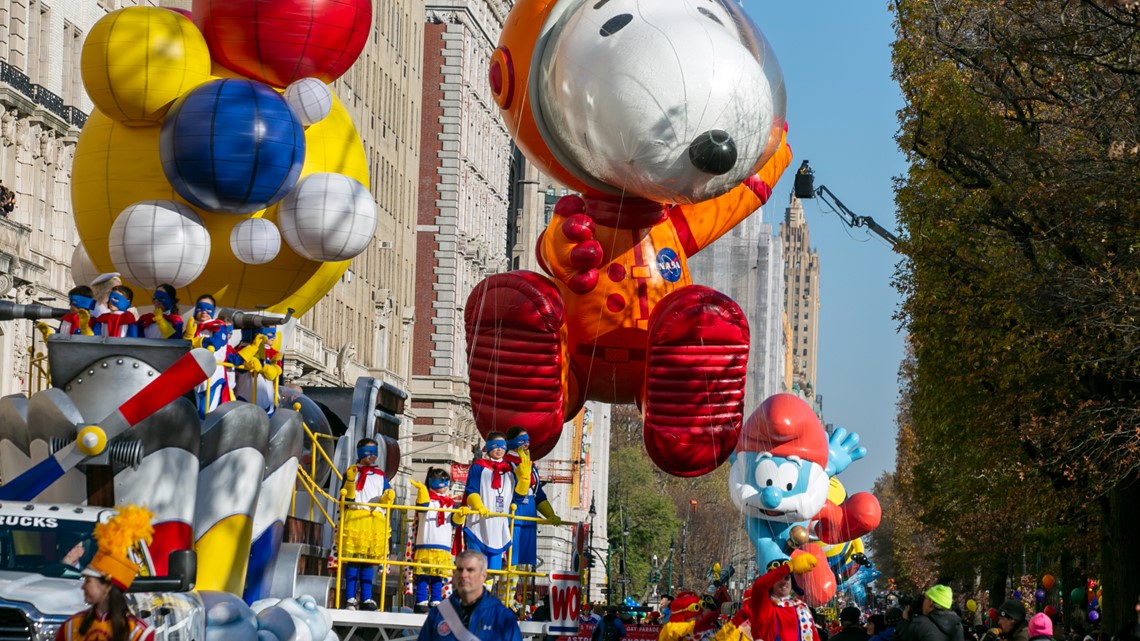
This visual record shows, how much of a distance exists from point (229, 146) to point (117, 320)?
5.75 feet

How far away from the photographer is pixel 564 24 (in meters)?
14.5

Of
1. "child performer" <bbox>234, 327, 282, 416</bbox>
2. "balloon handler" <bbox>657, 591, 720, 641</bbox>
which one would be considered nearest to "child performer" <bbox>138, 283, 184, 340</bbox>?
"child performer" <bbox>234, 327, 282, 416</bbox>

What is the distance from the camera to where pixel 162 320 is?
45.3 ft

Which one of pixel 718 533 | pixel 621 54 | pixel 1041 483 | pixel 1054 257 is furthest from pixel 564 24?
pixel 718 533

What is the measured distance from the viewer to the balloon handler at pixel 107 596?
869cm

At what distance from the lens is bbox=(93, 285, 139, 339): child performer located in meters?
13.5

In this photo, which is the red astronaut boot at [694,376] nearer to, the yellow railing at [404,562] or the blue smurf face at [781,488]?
the yellow railing at [404,562]

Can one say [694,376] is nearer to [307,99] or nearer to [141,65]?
[307,99]

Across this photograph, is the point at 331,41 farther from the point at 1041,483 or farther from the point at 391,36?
the point at 391,36

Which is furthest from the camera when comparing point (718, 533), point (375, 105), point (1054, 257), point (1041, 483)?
point (718, 533)

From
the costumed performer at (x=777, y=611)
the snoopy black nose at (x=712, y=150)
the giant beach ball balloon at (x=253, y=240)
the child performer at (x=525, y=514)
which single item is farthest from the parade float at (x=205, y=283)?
the snoopy black nose at (x=712, y=150)

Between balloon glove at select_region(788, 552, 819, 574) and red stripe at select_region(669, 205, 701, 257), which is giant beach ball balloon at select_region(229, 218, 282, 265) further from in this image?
balloon glove at select_region(788, 552, 819, 574)

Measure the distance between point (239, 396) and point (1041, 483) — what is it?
52.5 feet

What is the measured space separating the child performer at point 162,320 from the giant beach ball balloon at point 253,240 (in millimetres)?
1158
